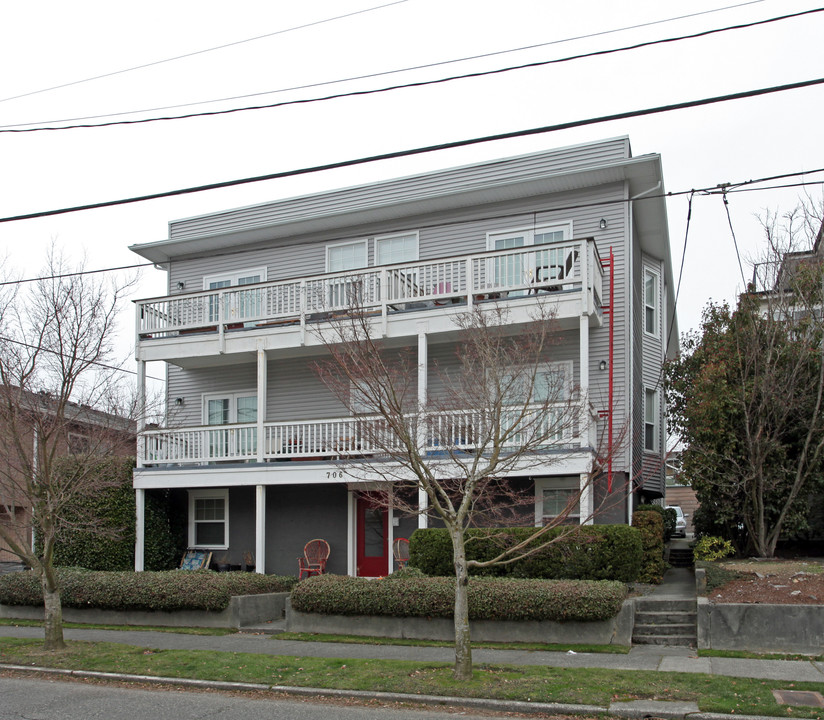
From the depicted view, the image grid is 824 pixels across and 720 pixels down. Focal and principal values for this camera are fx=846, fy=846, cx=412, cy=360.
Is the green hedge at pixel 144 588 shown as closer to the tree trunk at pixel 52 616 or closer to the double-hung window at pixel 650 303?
the tree trunk at pixel 52 616

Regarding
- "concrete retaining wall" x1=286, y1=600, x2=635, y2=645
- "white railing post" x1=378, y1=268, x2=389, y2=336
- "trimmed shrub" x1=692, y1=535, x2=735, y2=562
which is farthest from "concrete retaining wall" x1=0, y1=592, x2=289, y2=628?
"trimmed shrub" x1=692, y1=535, x2=735, y2=562

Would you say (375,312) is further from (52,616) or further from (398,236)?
(52,616)

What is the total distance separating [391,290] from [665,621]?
8.28 meters

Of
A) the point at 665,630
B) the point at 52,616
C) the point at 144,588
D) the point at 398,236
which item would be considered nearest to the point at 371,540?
the point at 144,588

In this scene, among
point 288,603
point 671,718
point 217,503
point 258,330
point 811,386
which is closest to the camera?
point 671,718

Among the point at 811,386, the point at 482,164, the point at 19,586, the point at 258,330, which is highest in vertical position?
the point at 482,164

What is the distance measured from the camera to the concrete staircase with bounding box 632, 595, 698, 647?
1223 centimetres

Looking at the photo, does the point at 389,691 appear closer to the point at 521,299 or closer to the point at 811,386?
the point at 521,299

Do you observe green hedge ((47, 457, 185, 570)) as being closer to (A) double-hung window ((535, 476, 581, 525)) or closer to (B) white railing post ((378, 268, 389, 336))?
(B) white railing post ((378, 268, 389, 336))

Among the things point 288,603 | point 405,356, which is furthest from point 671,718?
point 405,356

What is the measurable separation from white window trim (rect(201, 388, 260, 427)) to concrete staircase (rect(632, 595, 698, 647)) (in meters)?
11.1

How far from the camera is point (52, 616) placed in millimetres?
12016

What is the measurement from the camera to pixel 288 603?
1388 centimetres

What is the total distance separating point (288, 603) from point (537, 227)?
9.69 meters
